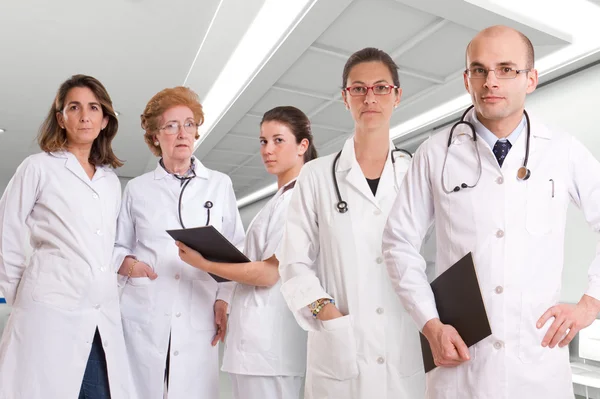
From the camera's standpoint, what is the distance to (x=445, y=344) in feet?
3.32

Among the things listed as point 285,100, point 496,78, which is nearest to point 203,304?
point 496,78

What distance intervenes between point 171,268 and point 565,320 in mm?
1355

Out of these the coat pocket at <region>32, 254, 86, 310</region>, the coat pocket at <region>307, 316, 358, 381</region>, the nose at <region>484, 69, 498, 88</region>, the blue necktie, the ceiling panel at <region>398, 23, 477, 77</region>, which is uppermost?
the ceiling panel at <region>398, 23, 477, 77</region>

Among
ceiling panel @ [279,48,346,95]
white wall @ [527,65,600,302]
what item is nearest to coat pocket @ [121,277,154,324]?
ceiling panel @ [279,48,346,95]

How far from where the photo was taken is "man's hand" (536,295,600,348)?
0.97m

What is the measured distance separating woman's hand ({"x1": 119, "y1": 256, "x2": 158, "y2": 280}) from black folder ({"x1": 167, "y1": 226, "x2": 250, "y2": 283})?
21 centimetres

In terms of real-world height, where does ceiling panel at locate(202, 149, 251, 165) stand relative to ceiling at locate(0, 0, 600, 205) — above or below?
above

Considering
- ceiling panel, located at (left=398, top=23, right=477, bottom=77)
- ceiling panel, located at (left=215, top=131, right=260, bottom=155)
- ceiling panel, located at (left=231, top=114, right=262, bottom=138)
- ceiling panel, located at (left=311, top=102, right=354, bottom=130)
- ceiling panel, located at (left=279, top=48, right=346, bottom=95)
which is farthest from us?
ceiling panel, located at (left=215, top=131, right=260, bottom=155)

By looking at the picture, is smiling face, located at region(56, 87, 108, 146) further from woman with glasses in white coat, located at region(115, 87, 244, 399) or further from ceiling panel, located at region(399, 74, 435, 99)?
ceiling panel, located at region(399, 74, 435, 99)

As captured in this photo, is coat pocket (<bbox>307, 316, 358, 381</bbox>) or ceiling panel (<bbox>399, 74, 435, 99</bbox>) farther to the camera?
ceiling panel (<bbox>399, 74, 435, 99</bbox>)

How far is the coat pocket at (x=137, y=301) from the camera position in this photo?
185cm

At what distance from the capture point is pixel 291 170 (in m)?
1.97

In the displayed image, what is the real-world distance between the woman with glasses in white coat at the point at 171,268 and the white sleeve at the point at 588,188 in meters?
1.28

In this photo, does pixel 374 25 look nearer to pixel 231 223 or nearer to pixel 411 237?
pixel 231 223
